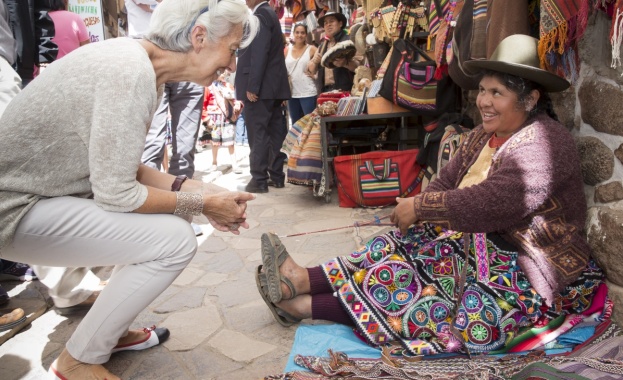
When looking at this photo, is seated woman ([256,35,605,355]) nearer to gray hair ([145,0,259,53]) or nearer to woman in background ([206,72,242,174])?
gray hair ([145,0,259,53])

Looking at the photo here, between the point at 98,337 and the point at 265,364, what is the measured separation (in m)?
0.70

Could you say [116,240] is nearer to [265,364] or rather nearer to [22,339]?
[265,364]

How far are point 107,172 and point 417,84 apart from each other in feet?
10.6

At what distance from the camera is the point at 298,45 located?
6992mm

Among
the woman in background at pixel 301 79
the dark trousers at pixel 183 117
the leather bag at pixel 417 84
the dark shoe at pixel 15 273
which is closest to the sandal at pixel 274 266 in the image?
the dark shoe at pixel 15 273

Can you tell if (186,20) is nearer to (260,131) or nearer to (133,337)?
(133,337)

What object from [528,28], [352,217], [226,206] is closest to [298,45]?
[352,217]

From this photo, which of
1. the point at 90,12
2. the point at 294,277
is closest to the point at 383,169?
the point at 294,277

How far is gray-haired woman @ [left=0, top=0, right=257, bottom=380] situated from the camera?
1.82 metres

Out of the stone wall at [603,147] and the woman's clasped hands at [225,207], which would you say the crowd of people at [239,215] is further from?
the stone wall at [603,147]

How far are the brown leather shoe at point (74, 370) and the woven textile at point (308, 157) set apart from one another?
10.8ft

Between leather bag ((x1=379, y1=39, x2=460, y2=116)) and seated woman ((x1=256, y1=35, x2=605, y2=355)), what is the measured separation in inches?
78.5

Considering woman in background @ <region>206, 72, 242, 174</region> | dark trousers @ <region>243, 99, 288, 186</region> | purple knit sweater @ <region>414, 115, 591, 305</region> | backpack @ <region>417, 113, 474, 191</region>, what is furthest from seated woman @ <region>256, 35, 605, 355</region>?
woman in background @ <region>206, 72, 242, 174</region>

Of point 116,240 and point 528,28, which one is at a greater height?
point 528,28
